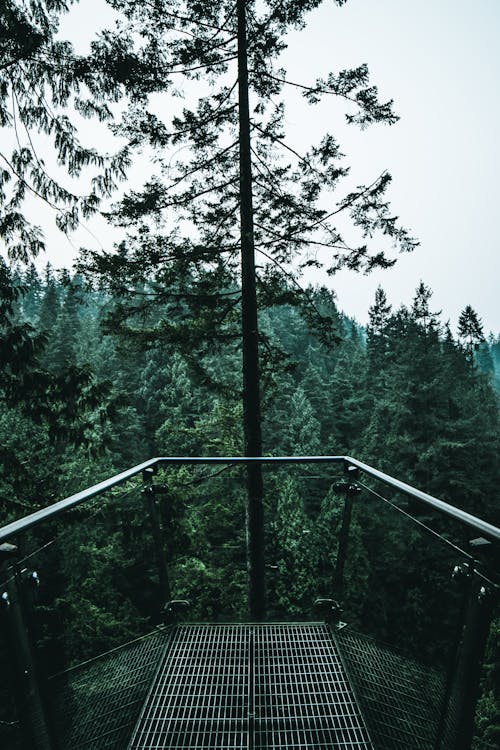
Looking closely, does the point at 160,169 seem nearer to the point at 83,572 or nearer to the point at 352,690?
the point at 352,690

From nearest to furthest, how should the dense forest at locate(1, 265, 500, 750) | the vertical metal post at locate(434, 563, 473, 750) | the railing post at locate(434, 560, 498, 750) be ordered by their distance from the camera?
the railing post at locate(434, 560, 498, 750) → the vertical metal post at locate(434, 563, 473, 750) → the dense forest at locate(1, 265, 500, 750)

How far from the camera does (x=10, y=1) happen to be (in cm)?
348

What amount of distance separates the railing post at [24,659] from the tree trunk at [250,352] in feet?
15.0

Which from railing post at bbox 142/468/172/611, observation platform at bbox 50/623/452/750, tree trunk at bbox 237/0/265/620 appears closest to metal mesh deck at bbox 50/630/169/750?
observation platform at bbox 50/623/452/750

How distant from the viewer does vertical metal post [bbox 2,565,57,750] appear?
51.3 inches

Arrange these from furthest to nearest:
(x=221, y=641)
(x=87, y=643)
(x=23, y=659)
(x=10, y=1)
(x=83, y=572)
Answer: (x=83, y=572) → (x=87, y=643) → (x=10, y=1) → (x=221, y=641) → (x=23, y=659)

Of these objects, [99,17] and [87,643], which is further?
[87,643]

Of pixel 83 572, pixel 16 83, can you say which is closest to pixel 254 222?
pixel 16 83

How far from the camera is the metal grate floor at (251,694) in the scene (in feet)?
6.34

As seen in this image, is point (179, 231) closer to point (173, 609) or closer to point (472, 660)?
point (173, 609)

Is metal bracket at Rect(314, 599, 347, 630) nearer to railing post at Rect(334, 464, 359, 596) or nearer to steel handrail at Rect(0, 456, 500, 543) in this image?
railing post at Rect(334, 464, 359, 596)

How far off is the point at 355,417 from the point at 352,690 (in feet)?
99.6

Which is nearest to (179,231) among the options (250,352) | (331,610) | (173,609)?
(250,352)

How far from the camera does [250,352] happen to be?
614cm
